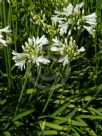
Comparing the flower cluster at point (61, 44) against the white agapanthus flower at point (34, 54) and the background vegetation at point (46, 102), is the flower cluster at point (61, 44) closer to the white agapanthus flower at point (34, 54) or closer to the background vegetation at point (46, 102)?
the white agapanthus flower at point (34, 54)

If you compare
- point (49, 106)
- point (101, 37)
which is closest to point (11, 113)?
point (49, 106)

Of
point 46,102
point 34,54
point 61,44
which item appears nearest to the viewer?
point 34,54

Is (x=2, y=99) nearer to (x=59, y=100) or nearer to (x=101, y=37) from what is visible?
(x=59, y=100)

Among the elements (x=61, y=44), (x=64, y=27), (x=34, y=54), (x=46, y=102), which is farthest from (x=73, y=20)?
(x=46, y=102)

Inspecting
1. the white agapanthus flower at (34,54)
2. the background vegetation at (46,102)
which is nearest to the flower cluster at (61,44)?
the white agapanthus flower at (34,54)

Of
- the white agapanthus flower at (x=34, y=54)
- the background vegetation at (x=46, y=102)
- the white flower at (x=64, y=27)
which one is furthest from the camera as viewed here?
the background vegetation at (x=46, y=102)

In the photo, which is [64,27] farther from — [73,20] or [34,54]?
[34,54]

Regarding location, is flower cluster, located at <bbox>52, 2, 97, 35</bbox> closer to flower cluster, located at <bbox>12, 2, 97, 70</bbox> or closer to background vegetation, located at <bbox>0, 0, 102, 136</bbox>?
flower cluster, located at <bbox>12, 2, 97, 70</bbox>

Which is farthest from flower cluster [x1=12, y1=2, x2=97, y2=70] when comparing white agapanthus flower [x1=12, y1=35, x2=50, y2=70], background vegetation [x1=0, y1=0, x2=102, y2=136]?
background vegetation [x1=0, y1=0, x2=102, y2=136]

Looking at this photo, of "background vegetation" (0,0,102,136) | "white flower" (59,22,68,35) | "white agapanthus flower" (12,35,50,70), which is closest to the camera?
"white agapanthus flower" (12,35,50,70)

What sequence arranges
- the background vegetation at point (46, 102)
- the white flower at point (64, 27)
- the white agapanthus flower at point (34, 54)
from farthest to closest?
the background vegetation at point (46, 102) < the white flower at point (64, 27) < the white agapanthus flower at point (34, 54)

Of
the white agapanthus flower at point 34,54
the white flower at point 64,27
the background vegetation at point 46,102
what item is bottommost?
the background vegetation at point 46,102
